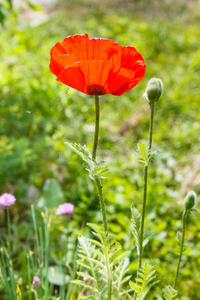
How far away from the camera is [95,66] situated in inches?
27.7

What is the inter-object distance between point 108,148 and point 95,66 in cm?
166

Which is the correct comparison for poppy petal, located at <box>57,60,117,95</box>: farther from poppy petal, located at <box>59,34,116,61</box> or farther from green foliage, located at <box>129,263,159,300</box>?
green foliage, located at <box>129,263,159,300</box>

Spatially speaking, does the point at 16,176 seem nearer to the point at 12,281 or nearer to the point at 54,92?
the point at 54,92

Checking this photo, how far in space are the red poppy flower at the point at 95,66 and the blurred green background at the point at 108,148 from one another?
845 millimetres

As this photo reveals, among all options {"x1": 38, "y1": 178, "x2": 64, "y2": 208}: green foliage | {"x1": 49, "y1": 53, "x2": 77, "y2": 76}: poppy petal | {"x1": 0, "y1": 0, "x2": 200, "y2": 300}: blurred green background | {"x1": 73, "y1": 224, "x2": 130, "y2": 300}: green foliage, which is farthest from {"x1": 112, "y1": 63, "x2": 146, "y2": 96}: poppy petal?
{"x1": 38, "y1": 178, "x2": 64, "y2": 208}: green foliage

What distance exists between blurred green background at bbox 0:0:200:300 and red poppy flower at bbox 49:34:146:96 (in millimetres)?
845

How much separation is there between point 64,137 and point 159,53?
2276 mm

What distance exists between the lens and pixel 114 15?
525 cm

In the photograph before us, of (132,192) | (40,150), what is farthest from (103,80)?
(40,150)

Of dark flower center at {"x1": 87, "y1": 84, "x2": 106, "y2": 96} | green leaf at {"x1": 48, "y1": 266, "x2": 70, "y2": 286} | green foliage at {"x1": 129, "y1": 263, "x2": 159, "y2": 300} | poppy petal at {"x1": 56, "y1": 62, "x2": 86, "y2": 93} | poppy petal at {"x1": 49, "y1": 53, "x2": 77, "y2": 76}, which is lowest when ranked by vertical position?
green leaf at {"x1": 48, "y1": 266, "x2": 70, "y2": 286}

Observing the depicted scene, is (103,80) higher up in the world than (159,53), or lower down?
lower down

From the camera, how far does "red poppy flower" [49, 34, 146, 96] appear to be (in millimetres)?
719

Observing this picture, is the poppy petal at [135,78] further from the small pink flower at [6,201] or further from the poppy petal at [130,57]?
→ the small pink flower at [6,201]

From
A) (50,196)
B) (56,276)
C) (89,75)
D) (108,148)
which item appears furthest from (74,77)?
(108,148)
